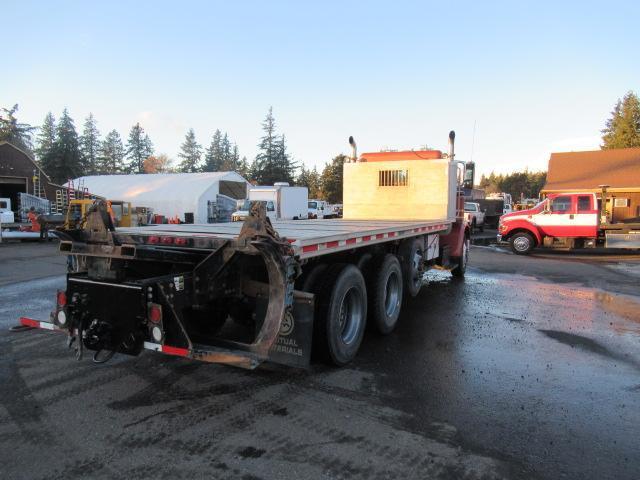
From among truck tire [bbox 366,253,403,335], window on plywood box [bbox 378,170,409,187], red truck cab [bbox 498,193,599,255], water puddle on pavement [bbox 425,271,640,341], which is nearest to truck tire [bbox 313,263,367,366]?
truck tire [bbox 366,253,403,335]

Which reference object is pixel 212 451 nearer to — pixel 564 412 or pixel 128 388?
pixel 128 388

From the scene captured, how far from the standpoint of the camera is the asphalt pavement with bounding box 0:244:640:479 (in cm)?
321

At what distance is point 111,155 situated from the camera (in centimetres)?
9350

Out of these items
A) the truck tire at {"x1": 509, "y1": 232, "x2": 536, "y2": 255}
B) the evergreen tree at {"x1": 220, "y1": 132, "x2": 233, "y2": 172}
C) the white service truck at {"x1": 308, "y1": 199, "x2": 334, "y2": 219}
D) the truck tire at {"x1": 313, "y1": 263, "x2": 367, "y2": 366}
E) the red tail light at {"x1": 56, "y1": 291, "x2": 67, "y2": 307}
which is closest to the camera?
the red tail light at {"x1": 56, "y1": 291, "x2": 67, "y2": 307}

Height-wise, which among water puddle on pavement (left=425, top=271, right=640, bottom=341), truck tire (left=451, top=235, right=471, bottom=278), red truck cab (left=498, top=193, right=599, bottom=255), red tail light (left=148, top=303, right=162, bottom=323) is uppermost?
red truck cab (left=498, top=193, right=599, bottom=255)

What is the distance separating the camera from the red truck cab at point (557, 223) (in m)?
17.5

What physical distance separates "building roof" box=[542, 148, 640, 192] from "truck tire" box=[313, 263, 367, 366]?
2579cm

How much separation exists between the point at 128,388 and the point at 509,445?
3415mm

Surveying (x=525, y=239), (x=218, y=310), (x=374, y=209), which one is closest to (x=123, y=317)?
(x=218, y=310)

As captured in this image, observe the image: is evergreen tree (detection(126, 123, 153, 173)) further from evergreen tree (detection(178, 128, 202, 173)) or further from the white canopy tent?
the white canopy tent

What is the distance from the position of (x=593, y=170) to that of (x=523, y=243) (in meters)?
14.8

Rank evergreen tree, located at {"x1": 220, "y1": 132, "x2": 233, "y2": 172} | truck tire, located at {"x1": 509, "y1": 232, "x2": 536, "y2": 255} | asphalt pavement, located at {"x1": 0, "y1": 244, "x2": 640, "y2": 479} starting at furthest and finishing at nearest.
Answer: evergreen tree, located at {"x1": 220, "y1": 132, "x2": 233, "y2": 172}, truck tire, located at {"x1": 509, "y1": 232, "x2": 536, "y2": 255}, asphalt pavement, located at {"x1": 0, "y1": 244, "x2": 640, "y2": 479}

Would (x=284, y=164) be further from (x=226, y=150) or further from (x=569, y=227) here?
(x=569, y=227)

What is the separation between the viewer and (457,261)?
37.7 ft
